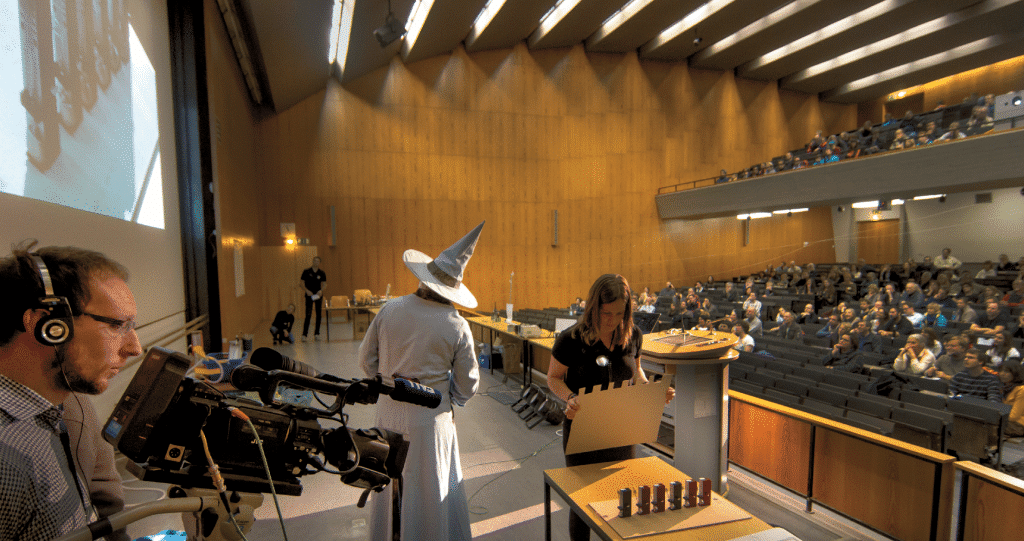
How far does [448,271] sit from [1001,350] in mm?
7245

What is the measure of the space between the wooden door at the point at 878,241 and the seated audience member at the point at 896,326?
12092 mm

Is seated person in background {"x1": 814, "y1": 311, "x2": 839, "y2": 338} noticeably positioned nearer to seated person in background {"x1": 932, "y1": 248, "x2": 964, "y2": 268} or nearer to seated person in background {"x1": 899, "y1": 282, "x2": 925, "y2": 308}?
seated person in background {"x1": 899, "y1": 282, "x2": 925, "y2": 308}

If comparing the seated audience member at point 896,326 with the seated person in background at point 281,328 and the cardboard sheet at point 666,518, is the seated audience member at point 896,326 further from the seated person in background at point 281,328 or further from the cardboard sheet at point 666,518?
the seated person in background at point 281,328

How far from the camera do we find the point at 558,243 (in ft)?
48.7

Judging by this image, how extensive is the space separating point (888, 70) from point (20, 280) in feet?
78.1

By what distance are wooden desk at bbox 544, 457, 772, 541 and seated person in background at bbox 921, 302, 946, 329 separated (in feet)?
27.1

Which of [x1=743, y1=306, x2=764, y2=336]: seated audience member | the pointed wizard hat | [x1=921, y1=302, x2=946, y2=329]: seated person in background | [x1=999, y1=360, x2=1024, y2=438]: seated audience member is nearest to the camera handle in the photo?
the pointed wizard hat

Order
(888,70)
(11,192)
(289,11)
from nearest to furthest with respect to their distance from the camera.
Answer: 1. (11,192)
2. (289,11)
3. (888,70)

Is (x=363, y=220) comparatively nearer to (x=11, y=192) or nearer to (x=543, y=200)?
(x=543, y=200)

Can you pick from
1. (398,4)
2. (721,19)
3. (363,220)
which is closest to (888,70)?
(721,19)

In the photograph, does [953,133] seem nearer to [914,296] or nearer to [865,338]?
[914,296]

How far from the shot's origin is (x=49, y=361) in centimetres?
78

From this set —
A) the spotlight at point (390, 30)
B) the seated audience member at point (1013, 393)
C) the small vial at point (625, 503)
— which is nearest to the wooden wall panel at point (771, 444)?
the small vial at point (625, 503)

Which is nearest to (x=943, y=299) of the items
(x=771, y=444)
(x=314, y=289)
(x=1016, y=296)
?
(x=1016, y=296)
